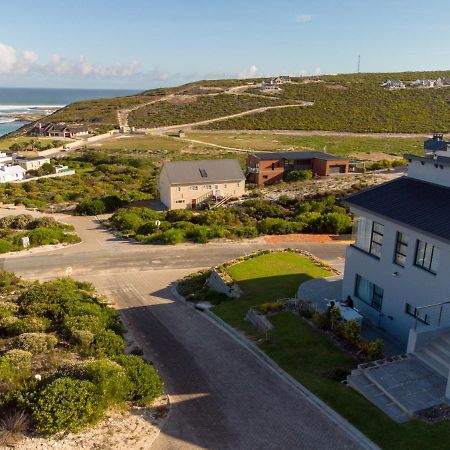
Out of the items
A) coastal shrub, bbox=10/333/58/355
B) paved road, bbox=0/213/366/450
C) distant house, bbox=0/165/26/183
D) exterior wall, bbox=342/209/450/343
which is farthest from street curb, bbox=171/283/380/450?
distant house, bbox=0/165/26/183

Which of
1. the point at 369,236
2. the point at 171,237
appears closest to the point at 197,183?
the point at 171,237

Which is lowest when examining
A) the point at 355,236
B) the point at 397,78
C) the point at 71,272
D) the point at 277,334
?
the point at 71,272

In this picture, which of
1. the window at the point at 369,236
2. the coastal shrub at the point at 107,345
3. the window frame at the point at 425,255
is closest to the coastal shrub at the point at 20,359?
the coastal shrub at the point at 107,345

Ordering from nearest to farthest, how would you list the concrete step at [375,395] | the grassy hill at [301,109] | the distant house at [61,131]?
the concrete step at [375,395], the distant house at [61,131], the grassy hill at [301,109]

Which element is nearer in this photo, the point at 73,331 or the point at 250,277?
the point at 73,331

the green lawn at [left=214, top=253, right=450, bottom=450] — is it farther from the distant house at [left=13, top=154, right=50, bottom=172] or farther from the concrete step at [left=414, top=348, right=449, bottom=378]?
the distant house at [left=13, top=154, right=50, bottom=172]

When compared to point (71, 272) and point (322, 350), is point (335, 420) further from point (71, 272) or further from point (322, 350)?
point (71, 272)

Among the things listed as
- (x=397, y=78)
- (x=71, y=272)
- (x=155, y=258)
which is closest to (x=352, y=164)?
(x=155, y=258)

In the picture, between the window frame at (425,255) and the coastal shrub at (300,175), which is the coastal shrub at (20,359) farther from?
the coastal shrub at (300,175)
